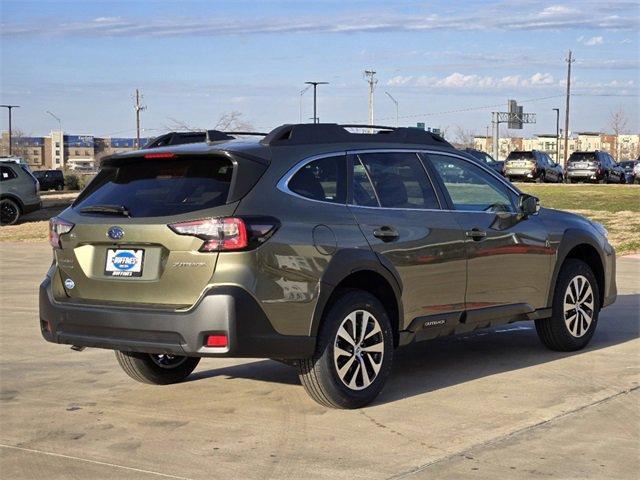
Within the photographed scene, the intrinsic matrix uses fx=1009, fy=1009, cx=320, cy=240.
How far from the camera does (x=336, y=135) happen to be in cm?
691

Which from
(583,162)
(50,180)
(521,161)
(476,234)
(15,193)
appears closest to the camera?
(476,234)

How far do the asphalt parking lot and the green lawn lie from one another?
11118 mm

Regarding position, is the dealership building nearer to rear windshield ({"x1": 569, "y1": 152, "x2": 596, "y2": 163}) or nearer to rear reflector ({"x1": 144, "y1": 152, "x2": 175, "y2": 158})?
rear windshield ({"x1": 569, "y1": 152, "x2": 596, "y2": 163})

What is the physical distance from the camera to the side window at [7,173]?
27.6m

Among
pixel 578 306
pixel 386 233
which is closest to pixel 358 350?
pixel 386 233

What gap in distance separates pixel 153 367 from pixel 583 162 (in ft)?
141

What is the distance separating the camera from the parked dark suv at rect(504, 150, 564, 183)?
45938mm

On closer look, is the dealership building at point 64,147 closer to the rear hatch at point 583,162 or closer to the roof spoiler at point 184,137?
the rear hatch at point 583,162

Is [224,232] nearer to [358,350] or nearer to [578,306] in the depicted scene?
[358,350]

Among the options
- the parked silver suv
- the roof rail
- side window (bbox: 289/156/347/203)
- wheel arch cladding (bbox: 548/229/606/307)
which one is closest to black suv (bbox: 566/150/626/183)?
the parked silver suv

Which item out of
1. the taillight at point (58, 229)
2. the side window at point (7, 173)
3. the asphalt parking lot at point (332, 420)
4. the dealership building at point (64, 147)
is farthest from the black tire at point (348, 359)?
the dealership building at point (64, 147)

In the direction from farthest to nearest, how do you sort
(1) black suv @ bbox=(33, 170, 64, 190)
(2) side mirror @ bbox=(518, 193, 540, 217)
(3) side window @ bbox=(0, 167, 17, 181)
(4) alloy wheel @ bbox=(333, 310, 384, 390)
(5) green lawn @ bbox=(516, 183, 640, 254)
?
1. (1) black suv @ bbox=(33, 170, 64, 190)
2. (3) side window @ bbox=(0, 167, 17, 181)
3. (5) green lawn @ bbox=(516, 183, 640, 254)
4. (2) side mirror @ bbox=(518, 193, 540, 217)
5. (4) alloy wheel @ bbox=(333, 310, 384, 390)

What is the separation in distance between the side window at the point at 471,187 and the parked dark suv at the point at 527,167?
38545mm

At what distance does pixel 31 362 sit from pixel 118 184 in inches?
93.8
